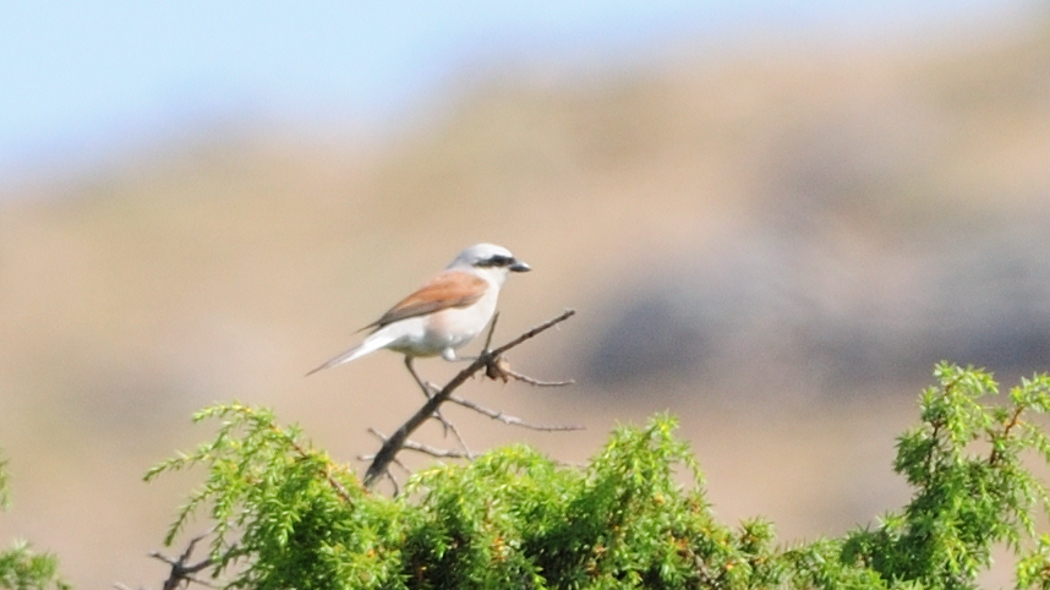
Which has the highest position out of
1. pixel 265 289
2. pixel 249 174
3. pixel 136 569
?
pixel 249 174

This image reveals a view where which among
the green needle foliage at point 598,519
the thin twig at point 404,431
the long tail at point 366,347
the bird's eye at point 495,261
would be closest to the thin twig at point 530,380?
the thin twig at point 404,431

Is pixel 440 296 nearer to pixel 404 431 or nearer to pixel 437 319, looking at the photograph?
pixel 437 319

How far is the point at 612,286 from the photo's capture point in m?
28.2

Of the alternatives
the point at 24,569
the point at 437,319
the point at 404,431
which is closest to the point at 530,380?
the point at 404,431

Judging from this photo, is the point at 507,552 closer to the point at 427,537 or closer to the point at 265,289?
the point at 427,537

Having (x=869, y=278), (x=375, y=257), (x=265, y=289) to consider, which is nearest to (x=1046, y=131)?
(x=869, y=278)

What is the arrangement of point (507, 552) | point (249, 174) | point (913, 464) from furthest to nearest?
point (249, 174), point (913, 464), point (507, 552)

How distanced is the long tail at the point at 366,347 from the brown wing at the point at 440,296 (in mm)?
72

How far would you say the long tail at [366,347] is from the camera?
6.77m

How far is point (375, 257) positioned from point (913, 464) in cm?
2881

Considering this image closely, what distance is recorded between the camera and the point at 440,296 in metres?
7.43

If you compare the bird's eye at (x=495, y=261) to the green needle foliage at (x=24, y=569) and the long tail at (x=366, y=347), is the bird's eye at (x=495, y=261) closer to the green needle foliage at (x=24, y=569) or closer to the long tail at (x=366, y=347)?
the long tail at (x=366, y=347)

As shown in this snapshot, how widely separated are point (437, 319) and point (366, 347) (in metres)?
0.37

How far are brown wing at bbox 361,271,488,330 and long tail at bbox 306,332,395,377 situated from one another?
0.07 metres
